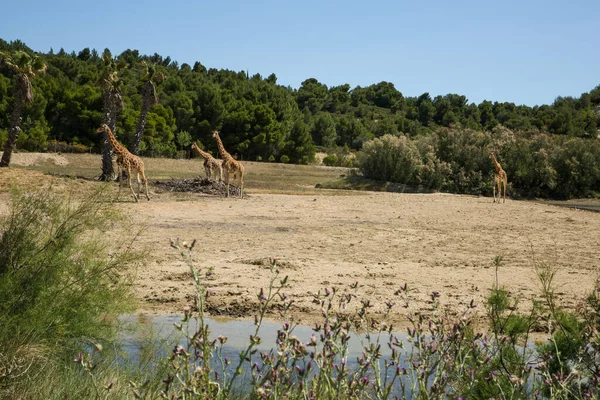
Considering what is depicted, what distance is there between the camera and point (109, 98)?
29344mm

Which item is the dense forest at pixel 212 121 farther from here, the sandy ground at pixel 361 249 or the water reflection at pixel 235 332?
the water reflection at pixel 235 332

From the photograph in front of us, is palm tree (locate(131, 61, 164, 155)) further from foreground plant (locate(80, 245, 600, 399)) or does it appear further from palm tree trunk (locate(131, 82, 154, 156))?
foreground plant (locate(80, 245, 600, 399))

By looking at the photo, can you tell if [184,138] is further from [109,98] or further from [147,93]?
[109,98]

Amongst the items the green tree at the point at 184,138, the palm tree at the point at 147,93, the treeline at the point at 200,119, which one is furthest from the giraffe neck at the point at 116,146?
the green tree at the point at 184,138

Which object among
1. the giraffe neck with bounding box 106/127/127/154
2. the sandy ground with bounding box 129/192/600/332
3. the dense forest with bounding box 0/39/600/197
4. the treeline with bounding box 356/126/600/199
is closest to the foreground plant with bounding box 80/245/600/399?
the sandy ground with bounding box 129/192/600/332

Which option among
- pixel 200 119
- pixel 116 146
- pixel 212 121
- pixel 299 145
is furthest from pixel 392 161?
pixel 200 119

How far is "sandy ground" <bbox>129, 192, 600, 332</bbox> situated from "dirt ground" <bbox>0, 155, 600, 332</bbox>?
1.0 inches

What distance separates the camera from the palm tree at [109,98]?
28.6 metres

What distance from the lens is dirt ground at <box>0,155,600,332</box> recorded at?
11438 mm

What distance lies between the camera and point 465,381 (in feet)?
16.8

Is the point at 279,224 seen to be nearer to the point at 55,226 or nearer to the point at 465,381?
the point at 55,226

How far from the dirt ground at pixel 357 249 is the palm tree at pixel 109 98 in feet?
15.3

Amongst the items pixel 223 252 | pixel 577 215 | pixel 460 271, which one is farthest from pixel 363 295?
pixel 577 215

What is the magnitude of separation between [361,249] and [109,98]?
16852 mm
